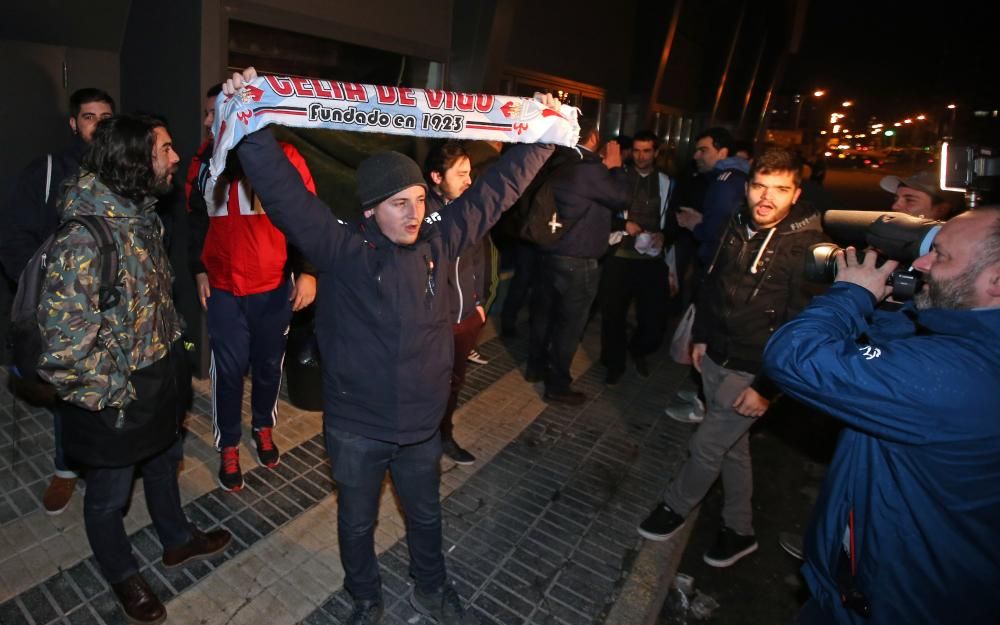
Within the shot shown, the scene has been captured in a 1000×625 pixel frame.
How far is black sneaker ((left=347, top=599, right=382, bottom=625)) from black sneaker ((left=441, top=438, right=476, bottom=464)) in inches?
61.0

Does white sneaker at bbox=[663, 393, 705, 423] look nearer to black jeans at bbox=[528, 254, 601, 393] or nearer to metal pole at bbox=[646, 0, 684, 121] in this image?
black jeans at bbox=[528, 254, 601, 393]

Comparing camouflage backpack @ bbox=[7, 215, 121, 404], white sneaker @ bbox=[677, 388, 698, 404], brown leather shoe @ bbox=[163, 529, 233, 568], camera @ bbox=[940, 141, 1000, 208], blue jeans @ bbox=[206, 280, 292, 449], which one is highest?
camera @ bbox=[940, 141, 1000, 208]

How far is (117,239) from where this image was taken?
235 cm

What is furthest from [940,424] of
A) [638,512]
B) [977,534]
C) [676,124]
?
[676,124]

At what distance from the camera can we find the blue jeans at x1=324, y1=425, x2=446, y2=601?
8.25 ft

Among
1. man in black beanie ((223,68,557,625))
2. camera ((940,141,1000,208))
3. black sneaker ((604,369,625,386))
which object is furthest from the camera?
black sneaker ((604,369,625,386))

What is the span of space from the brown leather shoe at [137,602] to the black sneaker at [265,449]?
1.29 meters

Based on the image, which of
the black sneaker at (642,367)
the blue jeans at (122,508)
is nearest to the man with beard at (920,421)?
the blue jeans at (122,508)

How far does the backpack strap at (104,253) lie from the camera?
2.27 metres

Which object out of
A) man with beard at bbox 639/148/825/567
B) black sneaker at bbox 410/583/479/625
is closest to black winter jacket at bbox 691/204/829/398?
man with beard at bbox 639/148/825/567

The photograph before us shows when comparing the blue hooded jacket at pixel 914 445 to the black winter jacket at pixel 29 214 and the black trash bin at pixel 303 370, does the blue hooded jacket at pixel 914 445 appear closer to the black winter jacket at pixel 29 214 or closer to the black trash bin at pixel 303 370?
the black trash bin at pixel 303 370

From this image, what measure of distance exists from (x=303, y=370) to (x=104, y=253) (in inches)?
95.1

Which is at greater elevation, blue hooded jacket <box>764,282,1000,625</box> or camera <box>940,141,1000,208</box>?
camera <box>940,141,1000,208</box>

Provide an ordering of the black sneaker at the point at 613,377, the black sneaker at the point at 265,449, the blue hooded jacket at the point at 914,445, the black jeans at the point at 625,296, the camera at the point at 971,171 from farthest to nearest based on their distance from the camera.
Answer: the black sneaker at the point at 613,377 → the black jeans at the point at 625,296 → the black sneaker at the point at 265,449 → the camera at the point at 971,171 → the blue hooded jacket at the point at 914,445
